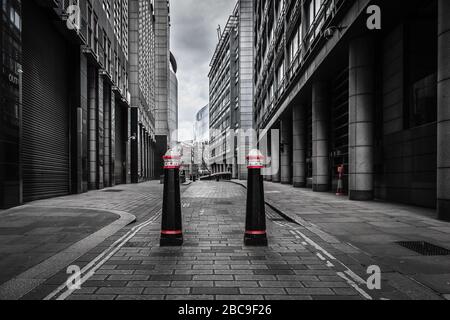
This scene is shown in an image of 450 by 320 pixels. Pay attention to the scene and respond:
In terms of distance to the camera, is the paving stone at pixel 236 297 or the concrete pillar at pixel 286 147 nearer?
the paving stone at pixel 236 297

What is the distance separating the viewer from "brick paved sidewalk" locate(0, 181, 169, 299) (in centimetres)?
381

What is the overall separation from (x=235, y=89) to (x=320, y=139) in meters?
55.1

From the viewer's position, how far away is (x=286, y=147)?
2917 cm

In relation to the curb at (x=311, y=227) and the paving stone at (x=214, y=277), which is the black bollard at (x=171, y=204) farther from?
the curb at (x=311, y=227)

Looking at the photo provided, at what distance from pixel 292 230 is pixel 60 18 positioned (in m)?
14.0

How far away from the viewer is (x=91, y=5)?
19.5 m

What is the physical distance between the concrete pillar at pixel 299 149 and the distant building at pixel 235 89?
99.2 feet

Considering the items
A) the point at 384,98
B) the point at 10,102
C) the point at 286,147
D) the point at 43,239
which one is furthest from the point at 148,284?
the point at 286,147

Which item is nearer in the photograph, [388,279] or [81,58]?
[388,279]

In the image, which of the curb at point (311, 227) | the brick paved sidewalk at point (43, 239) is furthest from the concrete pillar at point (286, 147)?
the brick paved sidewalk at point (43, 239)

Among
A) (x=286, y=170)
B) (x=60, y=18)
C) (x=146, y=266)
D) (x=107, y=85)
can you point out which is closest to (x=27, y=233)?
(x=146, y=266)

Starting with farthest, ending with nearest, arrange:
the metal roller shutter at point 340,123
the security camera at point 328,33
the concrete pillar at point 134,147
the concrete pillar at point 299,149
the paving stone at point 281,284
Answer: the concrete pillar at point 134,147 → the concrete pillar at point 299,149 → the metal roller shutter at point 340,123 → the security camera at point 328,33 → the paving stone at point 281,284

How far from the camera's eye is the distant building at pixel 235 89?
63031 millimetres
